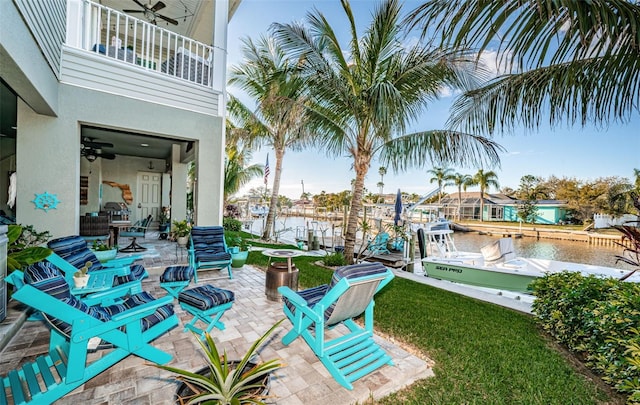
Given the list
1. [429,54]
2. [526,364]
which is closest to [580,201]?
[429,54]

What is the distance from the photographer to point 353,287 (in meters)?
2.49

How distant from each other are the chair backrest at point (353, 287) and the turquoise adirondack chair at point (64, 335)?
158 cm

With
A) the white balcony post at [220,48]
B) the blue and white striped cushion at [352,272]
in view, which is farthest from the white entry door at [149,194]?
the blue and white striped cushion at [352,272]

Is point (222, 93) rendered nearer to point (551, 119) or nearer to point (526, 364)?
point (551, 119)

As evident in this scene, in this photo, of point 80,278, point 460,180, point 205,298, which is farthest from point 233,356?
point 460,180

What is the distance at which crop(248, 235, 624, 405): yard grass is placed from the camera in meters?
2.45

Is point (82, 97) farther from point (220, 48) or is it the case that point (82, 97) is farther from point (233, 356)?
point (233, 356)

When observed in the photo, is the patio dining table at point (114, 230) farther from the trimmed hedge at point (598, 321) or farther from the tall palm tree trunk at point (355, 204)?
the trimmed hedge at point (598, 321)

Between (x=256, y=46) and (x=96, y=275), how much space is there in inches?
419

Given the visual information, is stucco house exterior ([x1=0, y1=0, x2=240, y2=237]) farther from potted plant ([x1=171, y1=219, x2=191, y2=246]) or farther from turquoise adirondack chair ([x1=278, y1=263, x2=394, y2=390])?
turquoise adirondack chair ([x1=278, y1=263, x2=394, y2=390])

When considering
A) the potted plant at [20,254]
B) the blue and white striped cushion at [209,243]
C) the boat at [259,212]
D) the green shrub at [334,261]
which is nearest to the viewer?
the potted plant at [20,254]

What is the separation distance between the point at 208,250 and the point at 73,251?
2332 mm

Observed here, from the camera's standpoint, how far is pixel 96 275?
3.62 metres

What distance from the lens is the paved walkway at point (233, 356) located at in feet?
7.49
